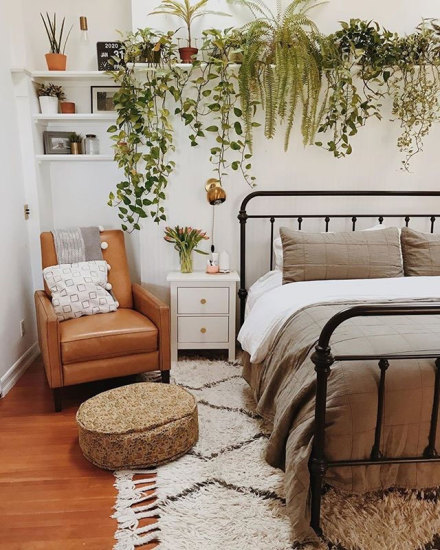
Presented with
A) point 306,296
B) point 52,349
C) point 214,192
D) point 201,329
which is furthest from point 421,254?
point 52,349

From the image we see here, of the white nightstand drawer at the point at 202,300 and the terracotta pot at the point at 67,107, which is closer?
the white nightstand drawer at the point at 202,300

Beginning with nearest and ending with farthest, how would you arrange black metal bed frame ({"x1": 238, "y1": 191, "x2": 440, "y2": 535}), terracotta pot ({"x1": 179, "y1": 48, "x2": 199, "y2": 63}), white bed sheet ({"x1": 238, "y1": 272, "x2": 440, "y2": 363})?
1. black metal bed frame ({"x1": 238, "y1": 191, "x2": 440, "y2": 535})
2. white bed sheet ({"x1": 238, "y1": 272, "x2": 440, "y2": 363})
3. terracotta pot ({"x1": 179, "y1": 48, "x2": 199, "y2": 63})

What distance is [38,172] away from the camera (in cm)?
343

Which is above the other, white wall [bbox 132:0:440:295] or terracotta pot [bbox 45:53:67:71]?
terracotta pot [bbox 45:53:67:71]

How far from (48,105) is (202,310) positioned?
1.70m

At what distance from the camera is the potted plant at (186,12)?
312 cm

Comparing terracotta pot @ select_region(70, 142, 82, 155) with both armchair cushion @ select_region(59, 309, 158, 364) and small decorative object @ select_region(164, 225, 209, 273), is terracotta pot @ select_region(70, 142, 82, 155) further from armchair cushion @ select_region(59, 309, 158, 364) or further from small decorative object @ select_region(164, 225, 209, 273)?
armchair cushion @ select_region(59, 309, 158, 364)

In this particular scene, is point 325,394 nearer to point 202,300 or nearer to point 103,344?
point 103,344

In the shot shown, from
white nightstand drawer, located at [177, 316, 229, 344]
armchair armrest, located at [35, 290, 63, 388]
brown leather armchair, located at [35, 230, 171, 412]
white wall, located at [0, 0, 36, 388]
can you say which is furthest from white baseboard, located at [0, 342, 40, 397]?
white nightstand drawer, located at [177, 316, 229, 344]

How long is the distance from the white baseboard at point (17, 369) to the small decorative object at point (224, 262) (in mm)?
1430

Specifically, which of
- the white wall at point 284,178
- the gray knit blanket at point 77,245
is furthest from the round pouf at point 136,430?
the white wall at point 284,178

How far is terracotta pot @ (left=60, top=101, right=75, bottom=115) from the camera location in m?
3.41

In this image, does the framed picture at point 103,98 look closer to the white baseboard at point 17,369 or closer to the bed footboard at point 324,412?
the white baseboard at point 17,369

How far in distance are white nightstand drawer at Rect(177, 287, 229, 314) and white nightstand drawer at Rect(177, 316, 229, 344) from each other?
0.05 m
